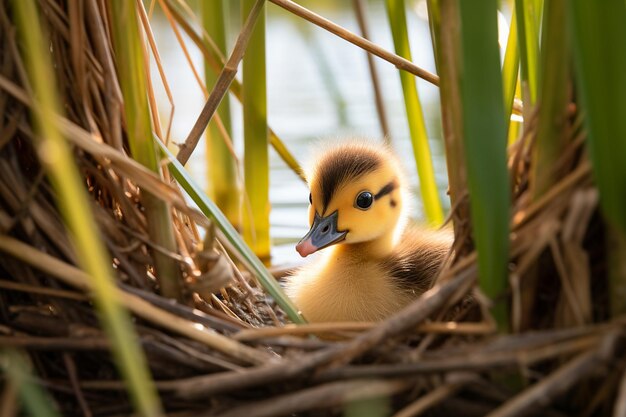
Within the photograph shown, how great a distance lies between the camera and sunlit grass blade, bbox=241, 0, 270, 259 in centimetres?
240

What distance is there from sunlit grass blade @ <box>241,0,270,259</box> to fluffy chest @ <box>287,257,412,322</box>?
288mm

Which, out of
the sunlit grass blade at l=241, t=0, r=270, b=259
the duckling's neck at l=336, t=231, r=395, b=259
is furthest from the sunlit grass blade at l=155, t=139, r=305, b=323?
the sunlit grass blade at l=241, t=0, r=270, b=259

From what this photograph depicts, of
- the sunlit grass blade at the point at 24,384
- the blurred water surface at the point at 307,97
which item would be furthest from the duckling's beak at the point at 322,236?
the sunlit grass blade at the point at 24,384

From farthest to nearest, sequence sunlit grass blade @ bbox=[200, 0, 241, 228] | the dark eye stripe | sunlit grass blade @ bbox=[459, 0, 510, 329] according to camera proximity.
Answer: sunlit grass blade @ bbox=[200, 0, 241, 228], the dark eye stripe, sunlit grass blade @ bbox=[459, 0, 510, 329]

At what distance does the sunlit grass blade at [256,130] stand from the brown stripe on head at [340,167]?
0.27 metres

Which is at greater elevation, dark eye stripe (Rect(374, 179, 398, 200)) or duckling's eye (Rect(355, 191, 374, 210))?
dark eye stripe (Rect(374, 179, 398, 200))

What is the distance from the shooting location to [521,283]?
52.5 inches

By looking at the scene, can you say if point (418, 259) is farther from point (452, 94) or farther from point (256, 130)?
point (452, 94)

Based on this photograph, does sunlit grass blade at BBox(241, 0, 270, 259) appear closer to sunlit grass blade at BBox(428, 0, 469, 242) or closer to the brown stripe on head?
the brown stripe on head

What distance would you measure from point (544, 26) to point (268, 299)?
3.70 feet

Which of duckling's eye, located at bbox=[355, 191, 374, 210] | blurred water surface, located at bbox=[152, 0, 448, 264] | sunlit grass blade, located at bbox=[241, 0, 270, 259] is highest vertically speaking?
blurred water surface, located at bbox=[152, 0, 448, 264]

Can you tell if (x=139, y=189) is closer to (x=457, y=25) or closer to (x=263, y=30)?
(x=457, y=25)

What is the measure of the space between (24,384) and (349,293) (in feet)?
3.22

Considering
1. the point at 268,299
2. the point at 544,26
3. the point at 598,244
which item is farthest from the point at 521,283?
the point at 268,299
